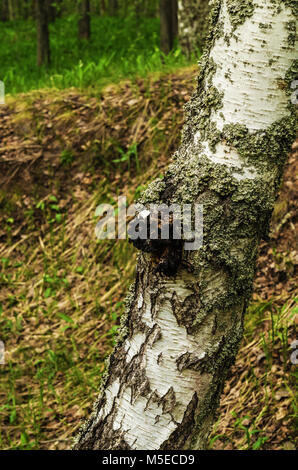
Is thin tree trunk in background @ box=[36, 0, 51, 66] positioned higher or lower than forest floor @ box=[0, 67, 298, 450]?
higher

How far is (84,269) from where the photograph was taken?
169 inches

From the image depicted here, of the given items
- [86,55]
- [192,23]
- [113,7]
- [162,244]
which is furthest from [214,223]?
[113,7]

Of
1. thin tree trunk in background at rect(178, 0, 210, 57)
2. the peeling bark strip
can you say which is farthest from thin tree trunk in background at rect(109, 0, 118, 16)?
the peeling bark strip

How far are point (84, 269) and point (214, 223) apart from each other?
9.17 ft

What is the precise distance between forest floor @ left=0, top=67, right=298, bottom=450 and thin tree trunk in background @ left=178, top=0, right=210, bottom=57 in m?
1.05

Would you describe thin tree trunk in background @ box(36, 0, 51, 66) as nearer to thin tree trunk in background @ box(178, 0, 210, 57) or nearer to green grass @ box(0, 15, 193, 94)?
green grass @ box(0, 15, 193, 94)

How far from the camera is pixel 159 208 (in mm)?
1640

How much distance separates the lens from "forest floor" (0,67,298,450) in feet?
10.1

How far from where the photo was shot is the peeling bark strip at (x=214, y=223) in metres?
1.58

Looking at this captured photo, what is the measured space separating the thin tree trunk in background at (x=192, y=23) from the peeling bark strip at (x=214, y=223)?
4.22 metres

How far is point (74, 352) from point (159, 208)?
2.41 metres

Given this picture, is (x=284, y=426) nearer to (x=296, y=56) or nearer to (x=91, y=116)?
(x=296, y=56)

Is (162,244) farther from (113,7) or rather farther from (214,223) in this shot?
(113,7)

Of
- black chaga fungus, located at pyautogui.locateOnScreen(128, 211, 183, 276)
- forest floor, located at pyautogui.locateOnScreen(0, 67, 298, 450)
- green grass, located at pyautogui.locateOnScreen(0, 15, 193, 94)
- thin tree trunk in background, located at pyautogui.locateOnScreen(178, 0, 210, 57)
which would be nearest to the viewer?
black chaga fungus, located at pyautogui.locateOnScreen(128, 211, 183, 276)
